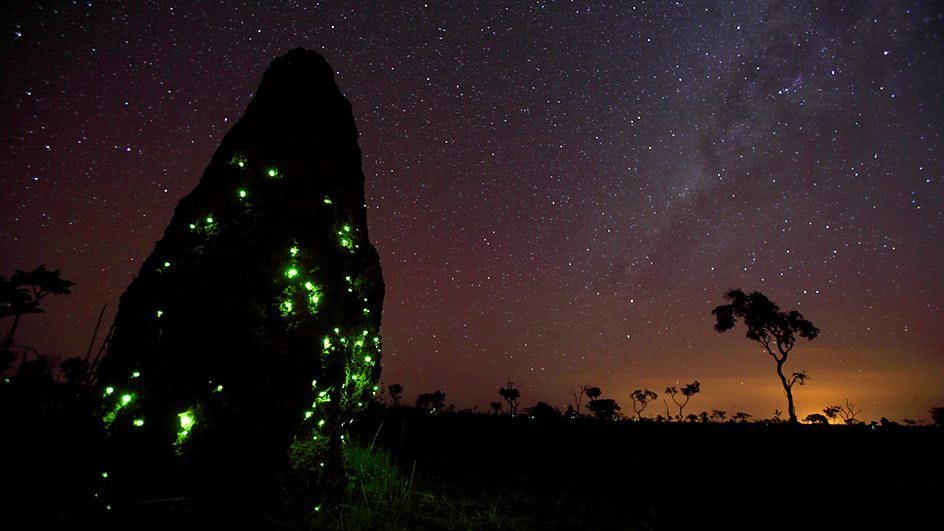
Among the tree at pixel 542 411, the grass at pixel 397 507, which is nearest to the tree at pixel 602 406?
the tree at pixel 542 411

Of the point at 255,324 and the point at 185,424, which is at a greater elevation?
the point at 255,324

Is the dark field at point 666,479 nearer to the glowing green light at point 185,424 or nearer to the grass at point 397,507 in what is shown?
the grass at point 397,507

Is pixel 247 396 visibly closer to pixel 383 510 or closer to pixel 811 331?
pixel 383 510

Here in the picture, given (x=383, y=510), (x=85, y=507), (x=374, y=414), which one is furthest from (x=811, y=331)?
(x=85, y=507)

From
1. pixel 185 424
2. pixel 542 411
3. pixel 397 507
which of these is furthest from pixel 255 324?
pixel 542 411

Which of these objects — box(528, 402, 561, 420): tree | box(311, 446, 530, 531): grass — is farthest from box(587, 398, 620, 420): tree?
box(311, 446, 530, 531): grass

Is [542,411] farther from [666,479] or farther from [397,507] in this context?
[397,507]

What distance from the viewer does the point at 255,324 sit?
10.2 feet

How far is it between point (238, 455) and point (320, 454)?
71 cm

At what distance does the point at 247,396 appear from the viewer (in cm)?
296

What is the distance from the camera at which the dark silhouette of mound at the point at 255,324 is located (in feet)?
9.07

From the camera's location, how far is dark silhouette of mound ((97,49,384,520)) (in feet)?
9.07

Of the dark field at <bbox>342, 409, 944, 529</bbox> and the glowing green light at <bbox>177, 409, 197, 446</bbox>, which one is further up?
the glowing green light at <bbox>177, 409, 197, 446</bbox>

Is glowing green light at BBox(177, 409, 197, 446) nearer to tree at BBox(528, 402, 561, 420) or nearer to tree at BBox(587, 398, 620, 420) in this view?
tree at BBox(528, 402, 561, 420)
